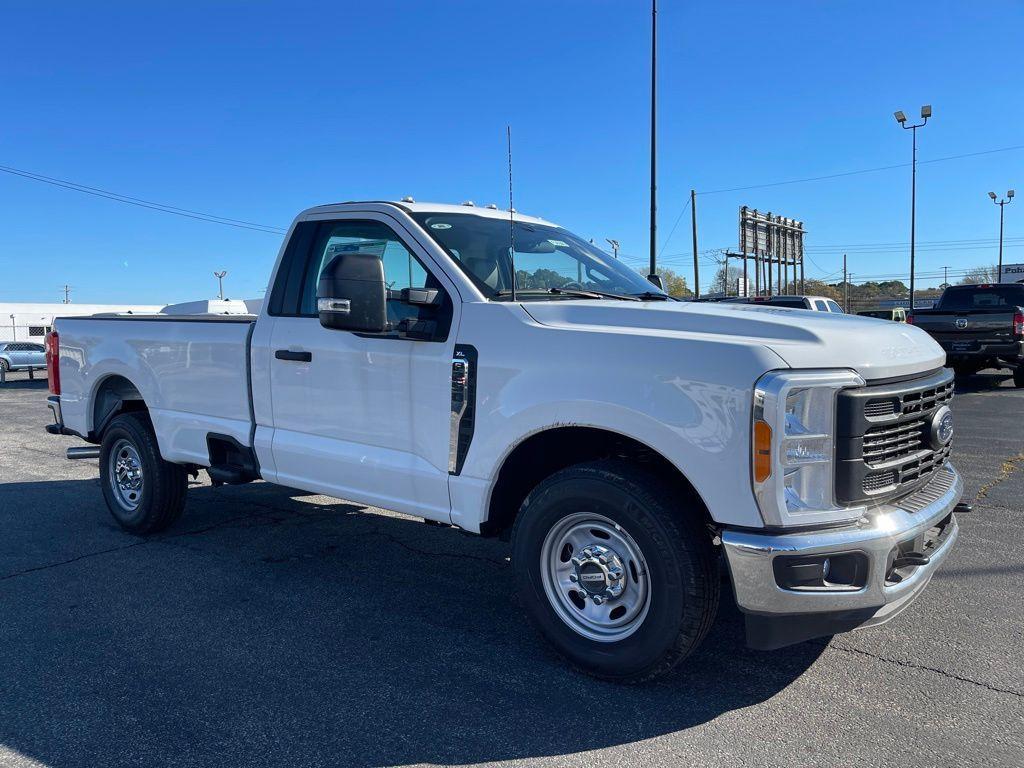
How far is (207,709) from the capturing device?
10.6 feet

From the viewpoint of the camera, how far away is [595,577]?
341 centimetres

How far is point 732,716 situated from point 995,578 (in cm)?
248

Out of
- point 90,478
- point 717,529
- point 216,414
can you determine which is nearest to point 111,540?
point 216,414

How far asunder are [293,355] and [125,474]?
7.77 feet

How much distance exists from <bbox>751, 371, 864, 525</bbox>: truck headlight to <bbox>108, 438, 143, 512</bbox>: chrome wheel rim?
4.66m

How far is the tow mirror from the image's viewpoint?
3816 millimetres

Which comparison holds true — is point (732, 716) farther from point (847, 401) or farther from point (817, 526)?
point (847, 401)

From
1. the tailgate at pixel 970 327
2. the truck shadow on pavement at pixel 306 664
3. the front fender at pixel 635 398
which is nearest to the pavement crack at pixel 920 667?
the truck shadow on pavement at pixel 306 664

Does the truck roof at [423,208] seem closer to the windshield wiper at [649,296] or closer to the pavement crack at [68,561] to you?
the windshield wiper at [649,296]

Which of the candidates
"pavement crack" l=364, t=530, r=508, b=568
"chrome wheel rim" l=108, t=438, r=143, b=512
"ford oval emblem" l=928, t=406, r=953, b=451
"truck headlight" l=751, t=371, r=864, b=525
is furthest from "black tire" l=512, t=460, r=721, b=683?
"chrome wheel rim" l=108, t=438, r=143, b=512

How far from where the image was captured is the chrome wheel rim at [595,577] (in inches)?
132

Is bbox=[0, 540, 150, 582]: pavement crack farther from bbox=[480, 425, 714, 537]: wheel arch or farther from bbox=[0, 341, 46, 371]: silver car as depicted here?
bbox=[0, 341, 46, 371]: silver car

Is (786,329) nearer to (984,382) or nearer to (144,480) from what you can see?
(144,480)

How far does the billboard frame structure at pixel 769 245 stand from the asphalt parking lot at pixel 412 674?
1165 inches
